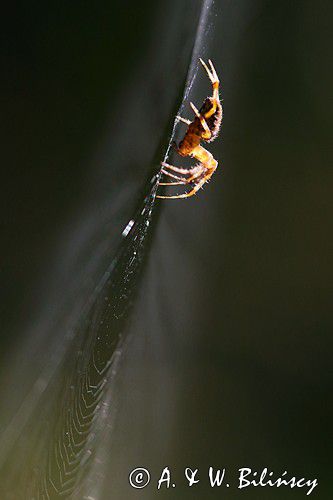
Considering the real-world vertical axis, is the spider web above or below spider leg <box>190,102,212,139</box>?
below

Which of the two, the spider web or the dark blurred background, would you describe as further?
the spider web

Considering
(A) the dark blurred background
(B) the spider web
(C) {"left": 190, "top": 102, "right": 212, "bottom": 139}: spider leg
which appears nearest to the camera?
(A) the dark blurred background

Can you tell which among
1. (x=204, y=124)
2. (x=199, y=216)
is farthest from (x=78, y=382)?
(x=199, y=216)

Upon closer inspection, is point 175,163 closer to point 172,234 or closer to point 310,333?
point 172,234

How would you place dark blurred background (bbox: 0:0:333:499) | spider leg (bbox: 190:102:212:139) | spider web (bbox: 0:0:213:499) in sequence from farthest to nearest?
1. spider leg (bbox: 190:102:212:139)
2. spider web (bbox: 0:0:213:499)
3. dark blurred background (bbox: 0:0:333:499)

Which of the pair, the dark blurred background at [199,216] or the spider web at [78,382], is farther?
the spider web at [78,382]
